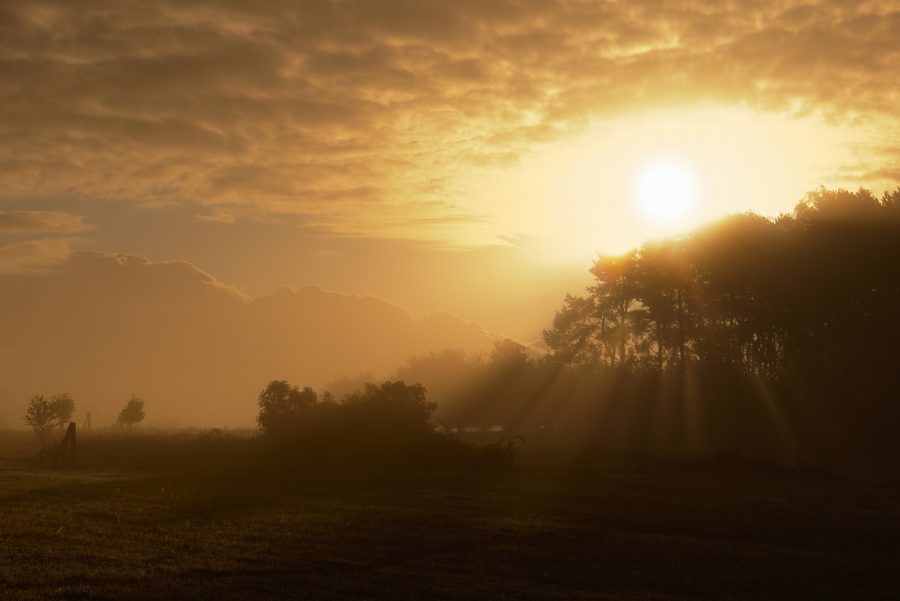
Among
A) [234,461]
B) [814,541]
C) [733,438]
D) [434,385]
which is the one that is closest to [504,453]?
[234,461]

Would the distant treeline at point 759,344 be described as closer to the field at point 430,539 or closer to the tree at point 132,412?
the field at point 430,539

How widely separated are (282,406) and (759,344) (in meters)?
41.3

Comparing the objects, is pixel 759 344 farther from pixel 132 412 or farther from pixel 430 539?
pixel 132 412

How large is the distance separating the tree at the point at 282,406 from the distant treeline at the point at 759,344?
24139mm

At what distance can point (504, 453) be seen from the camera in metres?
48.8

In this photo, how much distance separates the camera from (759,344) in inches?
2785

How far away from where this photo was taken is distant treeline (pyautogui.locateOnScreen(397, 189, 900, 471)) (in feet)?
182

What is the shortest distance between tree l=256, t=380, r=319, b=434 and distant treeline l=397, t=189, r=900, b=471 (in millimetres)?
24139

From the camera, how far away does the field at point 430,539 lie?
1709cm

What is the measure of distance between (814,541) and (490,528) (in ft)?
34.1

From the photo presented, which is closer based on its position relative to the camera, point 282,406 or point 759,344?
point 282,406

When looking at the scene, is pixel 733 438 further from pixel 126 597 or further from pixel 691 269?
pixel 126 597

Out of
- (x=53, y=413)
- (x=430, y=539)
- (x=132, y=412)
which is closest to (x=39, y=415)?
(x=53, y=413)

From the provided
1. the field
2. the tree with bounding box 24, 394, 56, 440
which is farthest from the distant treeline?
the tree with bounding box 24, 394, 56, 440
